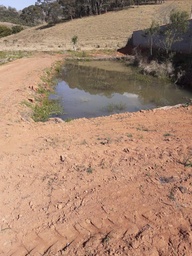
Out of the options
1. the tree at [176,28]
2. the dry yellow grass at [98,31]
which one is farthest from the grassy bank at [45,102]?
the dry yellow grass at [98,31]

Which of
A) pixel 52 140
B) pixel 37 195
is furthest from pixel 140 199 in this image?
pixel 52 140

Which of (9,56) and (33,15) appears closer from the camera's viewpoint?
(9,56)

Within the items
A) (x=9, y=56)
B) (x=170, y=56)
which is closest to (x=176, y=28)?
(x=170, y=56)

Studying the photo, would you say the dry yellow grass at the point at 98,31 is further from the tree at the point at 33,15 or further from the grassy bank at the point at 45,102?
the tree at the point at 33,15

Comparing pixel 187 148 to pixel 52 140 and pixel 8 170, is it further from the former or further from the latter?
pixel 8 170

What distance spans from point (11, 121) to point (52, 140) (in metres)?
2.82

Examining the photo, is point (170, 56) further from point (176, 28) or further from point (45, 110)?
point (45, 110)

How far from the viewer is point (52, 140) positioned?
902 cm

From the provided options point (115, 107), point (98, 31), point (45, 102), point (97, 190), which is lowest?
point (115, 107)

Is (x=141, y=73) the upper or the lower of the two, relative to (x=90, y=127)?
lower

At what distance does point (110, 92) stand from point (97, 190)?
12556 millimetres

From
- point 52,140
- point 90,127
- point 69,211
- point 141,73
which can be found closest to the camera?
point 69,211

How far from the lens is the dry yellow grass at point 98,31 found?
42.8m

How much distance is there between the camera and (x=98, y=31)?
48.7 m
